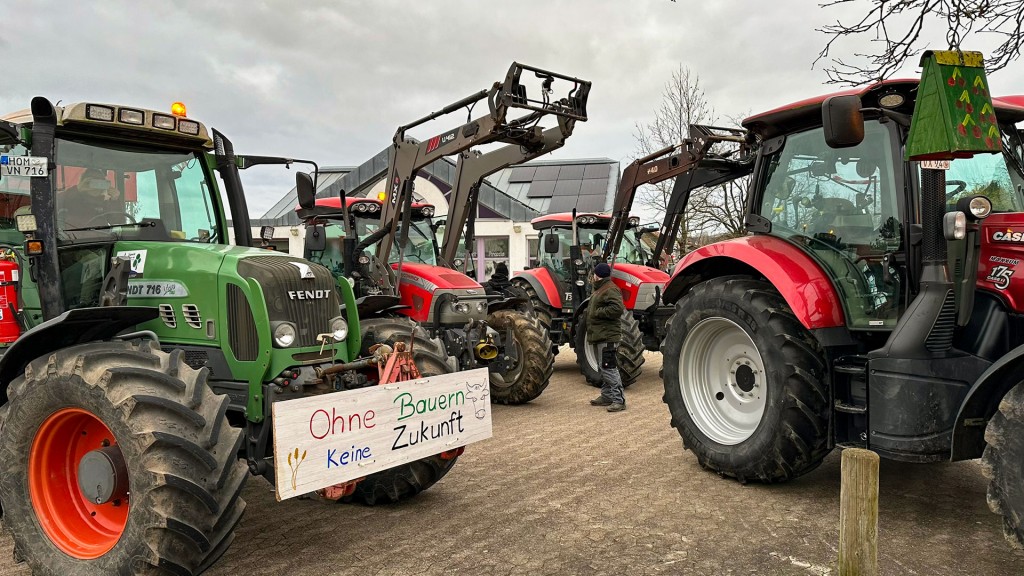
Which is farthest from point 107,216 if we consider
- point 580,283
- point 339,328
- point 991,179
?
point 580,283

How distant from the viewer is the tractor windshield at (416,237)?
8688 mm

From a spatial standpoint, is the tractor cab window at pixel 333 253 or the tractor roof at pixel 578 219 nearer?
the tractor cab window at pixel 333 253

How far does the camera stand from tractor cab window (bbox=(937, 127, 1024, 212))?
414 centimetres

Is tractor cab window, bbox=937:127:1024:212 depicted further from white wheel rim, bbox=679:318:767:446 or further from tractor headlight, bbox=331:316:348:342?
tractor headlight, bbox=331:316:348:342

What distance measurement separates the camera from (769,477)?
4.64 m

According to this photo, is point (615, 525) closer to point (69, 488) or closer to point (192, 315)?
point (192, 315)

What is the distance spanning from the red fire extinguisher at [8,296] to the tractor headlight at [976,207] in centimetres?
521

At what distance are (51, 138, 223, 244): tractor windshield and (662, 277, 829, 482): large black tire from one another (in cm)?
343

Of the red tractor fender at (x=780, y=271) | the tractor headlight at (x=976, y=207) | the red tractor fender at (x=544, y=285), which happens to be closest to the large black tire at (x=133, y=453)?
the red tractor fender at (x=780, y=271)

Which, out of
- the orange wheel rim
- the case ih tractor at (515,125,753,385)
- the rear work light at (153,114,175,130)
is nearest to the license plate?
the rear work light at (153,114,175,130)

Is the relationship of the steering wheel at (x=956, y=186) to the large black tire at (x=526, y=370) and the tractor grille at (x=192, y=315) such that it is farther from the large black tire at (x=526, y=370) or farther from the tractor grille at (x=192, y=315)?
the large black tire at (x=526, y=370)

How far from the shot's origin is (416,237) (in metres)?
8.80

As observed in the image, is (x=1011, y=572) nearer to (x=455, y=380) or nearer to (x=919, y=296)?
(x=919, y=296)

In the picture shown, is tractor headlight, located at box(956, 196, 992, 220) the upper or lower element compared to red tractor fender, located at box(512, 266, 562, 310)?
upper
